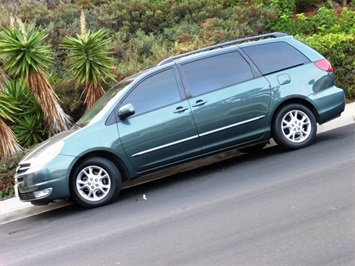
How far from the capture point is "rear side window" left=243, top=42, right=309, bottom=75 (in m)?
8.80

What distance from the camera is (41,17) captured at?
1557 cm

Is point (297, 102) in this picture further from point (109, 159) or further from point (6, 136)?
point (6, 136)

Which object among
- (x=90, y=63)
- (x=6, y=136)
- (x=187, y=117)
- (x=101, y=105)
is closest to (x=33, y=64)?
(x=90, y=63)

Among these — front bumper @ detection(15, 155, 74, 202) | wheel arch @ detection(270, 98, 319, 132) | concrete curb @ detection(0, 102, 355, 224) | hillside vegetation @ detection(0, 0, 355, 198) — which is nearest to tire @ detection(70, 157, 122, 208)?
front bumper @ detection(15, 155, 74, 202)

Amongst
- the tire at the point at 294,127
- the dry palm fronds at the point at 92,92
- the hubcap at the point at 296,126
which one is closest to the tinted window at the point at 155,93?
the tire at the point at 294,127

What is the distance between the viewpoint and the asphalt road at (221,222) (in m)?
5.24

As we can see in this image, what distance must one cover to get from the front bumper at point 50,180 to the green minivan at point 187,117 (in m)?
0.01

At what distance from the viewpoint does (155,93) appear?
8281 mm

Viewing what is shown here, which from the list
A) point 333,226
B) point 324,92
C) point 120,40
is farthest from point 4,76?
point 333,226

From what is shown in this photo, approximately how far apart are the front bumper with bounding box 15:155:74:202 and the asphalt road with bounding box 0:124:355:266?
1.16ft

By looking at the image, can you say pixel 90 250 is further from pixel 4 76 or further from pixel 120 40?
pixel 120 40

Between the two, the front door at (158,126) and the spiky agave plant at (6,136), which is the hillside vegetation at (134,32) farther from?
the front door at (158,126)

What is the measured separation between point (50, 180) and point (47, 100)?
10.9 feet

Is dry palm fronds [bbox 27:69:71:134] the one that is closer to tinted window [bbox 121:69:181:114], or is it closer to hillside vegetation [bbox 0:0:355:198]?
hillside vegetation [bbox 0:0:355:198]
